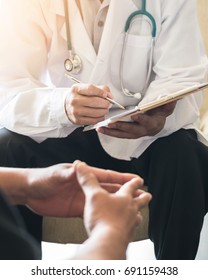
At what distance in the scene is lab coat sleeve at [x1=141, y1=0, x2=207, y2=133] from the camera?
1.03m

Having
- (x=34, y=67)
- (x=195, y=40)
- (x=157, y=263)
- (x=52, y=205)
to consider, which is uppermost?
(x=195, y=40)

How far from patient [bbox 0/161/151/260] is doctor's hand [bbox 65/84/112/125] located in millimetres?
258

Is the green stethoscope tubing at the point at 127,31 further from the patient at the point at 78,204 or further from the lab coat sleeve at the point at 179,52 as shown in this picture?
the patient at the point at 78,204

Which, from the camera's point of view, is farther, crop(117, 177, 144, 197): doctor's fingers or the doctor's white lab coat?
the doctor's white lab coat

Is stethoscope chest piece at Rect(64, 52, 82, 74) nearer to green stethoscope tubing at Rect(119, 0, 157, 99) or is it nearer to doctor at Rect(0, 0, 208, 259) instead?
doctor at Rect(0, 0, 208, 259)

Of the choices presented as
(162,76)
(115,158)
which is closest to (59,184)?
(115,158)

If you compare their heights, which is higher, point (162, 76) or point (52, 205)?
point (162, 76)

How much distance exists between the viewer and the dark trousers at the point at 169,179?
3.05 feet

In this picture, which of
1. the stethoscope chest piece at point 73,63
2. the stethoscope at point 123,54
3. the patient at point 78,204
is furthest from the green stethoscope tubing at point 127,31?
the patient at point 78,204

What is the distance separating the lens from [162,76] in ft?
3.41

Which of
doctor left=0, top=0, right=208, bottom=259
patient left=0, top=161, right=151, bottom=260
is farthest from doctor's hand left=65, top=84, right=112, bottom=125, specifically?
patient left=0, top=161, right=151, bottom=260

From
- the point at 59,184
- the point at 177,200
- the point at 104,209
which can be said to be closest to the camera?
the point at 104,209

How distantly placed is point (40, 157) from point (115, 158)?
189mm

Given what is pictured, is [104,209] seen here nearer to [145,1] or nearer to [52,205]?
[52,205]
